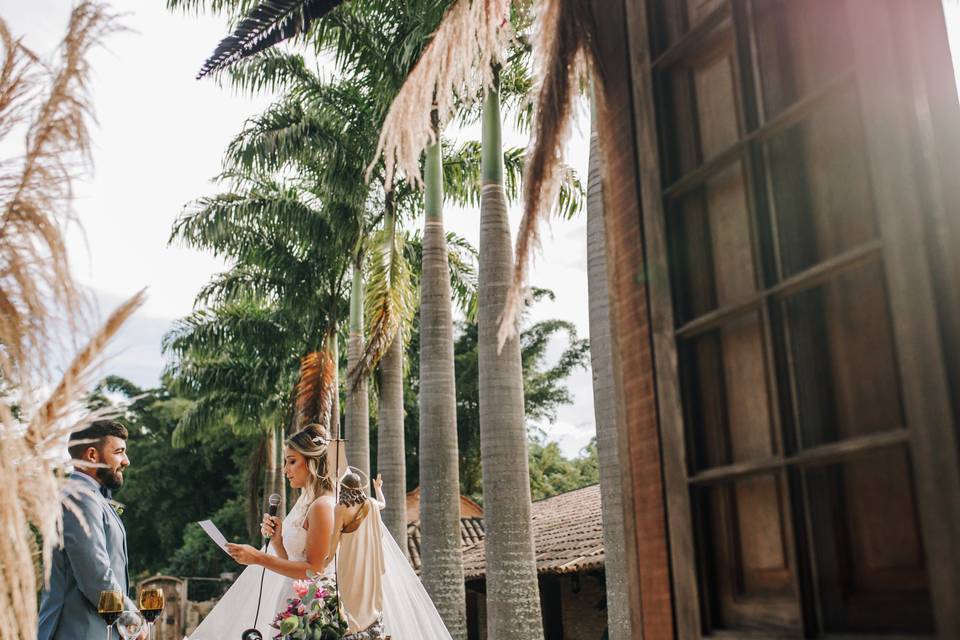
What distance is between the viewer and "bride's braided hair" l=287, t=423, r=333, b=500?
220 inches

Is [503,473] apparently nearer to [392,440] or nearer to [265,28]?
[392,440]

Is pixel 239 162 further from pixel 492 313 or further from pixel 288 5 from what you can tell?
pixel 288 5

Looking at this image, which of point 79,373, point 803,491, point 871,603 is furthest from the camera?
point 79,373

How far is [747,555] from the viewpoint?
7.82 ft

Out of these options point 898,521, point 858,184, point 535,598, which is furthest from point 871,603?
point 535,598

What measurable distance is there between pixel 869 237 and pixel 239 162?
18261 mm

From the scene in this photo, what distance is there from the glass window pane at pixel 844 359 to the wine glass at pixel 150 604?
319 cm

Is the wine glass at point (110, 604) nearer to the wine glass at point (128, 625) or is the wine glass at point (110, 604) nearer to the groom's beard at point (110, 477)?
the wine glass at point (128, 625)

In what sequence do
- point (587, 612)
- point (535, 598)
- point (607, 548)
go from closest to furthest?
point (607, 548)
point (535, 598)
point (587, 612)

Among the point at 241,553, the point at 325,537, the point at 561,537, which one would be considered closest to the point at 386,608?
the point at 325,537

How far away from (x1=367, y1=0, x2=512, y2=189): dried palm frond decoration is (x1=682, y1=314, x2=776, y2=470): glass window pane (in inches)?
67.6

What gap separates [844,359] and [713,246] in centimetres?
62

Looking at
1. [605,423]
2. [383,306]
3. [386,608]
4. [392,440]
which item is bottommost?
[386,608]

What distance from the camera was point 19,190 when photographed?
2516 mm
